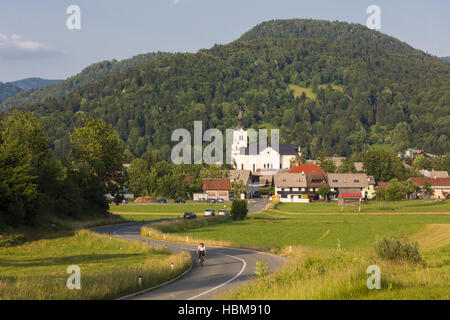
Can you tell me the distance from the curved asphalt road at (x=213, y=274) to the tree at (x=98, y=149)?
91.1 feet

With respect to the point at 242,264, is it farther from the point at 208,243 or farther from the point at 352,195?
the point at 352,195

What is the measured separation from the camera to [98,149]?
74062 mm

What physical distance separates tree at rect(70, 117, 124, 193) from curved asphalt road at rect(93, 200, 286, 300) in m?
27.8

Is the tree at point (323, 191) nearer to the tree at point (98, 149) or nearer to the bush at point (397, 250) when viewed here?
the tree at point (98, 149)

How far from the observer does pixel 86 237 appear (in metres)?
48.7

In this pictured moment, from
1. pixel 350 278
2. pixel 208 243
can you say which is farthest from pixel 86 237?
pixel 350 278

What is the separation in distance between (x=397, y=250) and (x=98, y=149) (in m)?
55.0

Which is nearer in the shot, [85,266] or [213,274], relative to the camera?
[213,274]

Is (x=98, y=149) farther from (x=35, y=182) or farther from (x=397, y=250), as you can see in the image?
(x=397, y=250)

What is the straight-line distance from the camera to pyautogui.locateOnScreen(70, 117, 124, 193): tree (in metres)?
73.9

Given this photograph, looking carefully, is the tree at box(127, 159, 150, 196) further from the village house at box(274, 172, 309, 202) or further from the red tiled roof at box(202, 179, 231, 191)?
the village house at box(274, 172, 309, 202)

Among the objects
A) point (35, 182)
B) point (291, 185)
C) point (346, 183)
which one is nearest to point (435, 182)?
point (346, 183)

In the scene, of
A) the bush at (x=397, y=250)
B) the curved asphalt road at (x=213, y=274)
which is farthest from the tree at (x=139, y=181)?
the bush at (x=397, y=250)

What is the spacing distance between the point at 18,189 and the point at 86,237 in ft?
25.7
